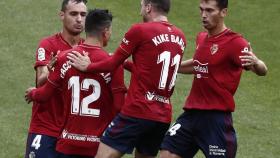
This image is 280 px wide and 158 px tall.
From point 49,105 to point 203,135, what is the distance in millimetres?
1874

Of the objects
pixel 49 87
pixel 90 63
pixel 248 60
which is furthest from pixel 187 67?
pixel 49 87

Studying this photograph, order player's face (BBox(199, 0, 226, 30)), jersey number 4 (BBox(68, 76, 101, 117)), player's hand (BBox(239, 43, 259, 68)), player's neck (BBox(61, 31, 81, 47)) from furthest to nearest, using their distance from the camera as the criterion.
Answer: player's neck (BBox(61, 31, 81, 47)) → player's face (BBox(199, 0, 226, 30)) → player's hand (BBox(239, 43, 259, 68)) → jersey number 4 (BBox(68, 76, 101, 117))

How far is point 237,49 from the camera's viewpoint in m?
9.80

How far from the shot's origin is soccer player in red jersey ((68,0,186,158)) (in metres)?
9.45

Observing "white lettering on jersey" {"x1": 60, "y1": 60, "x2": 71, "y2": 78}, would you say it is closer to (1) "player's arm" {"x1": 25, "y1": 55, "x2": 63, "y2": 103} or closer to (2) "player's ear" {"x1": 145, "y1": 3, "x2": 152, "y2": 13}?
(1) "player's arm" {"x1": 25, "y1": 55, "x2": 63, "y2": 103}

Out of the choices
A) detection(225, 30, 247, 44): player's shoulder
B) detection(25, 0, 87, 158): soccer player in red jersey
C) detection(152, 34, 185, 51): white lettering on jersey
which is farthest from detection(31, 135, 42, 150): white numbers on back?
detection(225, 30, 247, 44): player's shoulder

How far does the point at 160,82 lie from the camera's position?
31.2 feet

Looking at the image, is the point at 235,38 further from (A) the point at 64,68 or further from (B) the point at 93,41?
(A) the point at 64,68

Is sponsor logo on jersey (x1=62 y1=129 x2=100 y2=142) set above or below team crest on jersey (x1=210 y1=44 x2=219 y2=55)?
below

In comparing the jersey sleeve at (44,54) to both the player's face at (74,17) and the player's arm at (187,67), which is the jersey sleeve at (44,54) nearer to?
the player's face at (74,17)

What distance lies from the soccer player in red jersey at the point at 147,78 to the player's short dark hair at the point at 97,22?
0.95 feet

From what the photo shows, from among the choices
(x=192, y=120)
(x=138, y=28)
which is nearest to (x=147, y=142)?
(x=192, y=120)

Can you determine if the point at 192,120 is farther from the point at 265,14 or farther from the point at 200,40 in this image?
the point at 265,14

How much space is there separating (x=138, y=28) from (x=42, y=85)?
1395mm
